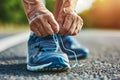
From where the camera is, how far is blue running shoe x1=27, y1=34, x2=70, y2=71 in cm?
337

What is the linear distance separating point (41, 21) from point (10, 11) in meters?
12.7

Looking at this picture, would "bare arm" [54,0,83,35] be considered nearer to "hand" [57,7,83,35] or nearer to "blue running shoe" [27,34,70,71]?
"hand" [57,7,83,35]

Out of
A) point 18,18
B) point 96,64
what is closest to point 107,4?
point 18,18

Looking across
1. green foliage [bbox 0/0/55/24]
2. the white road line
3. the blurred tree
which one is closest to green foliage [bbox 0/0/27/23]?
green foliage [bbox 0/0/55/24]

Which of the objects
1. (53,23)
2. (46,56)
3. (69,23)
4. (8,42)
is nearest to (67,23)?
(69,23)

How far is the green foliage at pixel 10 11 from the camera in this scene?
15.6m

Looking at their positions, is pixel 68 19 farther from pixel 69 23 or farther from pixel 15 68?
pixel 15 68

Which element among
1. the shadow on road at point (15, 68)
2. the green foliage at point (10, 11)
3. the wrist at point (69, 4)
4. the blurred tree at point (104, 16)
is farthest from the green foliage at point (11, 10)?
the wrist at point (69, 4)

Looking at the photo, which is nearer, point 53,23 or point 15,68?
point 53,23

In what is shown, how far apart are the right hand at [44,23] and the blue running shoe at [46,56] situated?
159 mm

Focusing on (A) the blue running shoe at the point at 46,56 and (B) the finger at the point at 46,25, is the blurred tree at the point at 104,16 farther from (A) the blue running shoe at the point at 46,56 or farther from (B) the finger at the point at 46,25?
(B) the finger at the point at 46,25

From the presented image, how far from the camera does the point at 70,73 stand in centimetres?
342

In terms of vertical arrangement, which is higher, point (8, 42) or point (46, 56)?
point (46, 56)

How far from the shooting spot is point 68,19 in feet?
11.4
